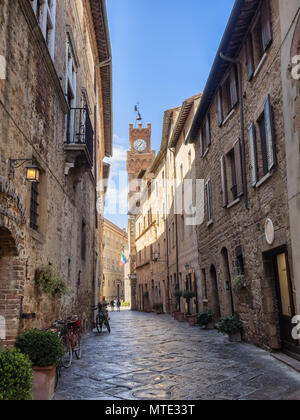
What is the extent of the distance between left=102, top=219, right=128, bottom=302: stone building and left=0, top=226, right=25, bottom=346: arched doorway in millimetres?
58056

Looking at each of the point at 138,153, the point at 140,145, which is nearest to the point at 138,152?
the point at 138,153

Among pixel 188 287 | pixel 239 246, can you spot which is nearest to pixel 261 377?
pixel 239 246

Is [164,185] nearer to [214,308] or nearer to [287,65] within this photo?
[214,308]

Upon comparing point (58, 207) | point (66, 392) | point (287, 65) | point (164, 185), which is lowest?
point (66, 392)

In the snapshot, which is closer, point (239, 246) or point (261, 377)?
point (261, 377)

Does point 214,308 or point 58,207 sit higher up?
point 58,207

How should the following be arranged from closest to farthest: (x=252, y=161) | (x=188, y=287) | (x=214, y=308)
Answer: (x=252, y=161) < (x=214, y=308) < (x=188, y=287)

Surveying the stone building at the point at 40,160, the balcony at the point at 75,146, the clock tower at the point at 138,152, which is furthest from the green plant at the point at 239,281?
the clock tower at the point at 138,152

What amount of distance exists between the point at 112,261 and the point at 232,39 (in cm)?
6180

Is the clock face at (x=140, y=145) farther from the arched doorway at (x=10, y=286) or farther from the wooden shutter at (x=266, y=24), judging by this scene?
the arched doorway at (x=10, y=286)

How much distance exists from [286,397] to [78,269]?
890 centimetres

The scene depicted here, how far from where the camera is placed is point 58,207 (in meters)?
9.94

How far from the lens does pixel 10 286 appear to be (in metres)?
6.36

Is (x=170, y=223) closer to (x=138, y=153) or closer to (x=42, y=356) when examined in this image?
(x=42, y=356)
